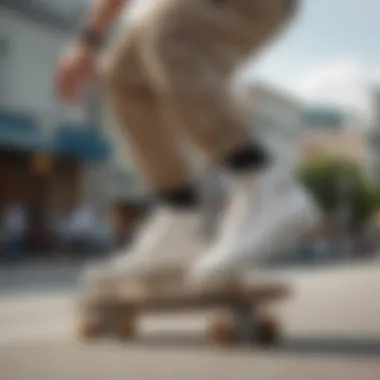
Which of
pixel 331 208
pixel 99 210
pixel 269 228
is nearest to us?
pixel 269 228

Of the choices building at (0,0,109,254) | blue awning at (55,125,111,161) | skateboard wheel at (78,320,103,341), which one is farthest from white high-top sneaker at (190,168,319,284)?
blue awning at (55,125,111,161)

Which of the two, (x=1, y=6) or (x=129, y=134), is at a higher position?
(x=1, y=6)

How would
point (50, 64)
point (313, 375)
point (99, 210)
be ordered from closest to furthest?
point (313, 375), point (50, 64), point (99, 210)

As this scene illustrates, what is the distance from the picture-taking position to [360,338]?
2197mm

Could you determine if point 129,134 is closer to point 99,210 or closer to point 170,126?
point 170,126

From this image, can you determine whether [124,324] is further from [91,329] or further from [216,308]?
[216,308]

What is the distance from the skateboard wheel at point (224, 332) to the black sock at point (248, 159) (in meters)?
0.39

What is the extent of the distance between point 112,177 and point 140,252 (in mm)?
13932

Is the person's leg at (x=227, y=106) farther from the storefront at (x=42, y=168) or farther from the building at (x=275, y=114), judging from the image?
the storefront at (x=42, y=168)

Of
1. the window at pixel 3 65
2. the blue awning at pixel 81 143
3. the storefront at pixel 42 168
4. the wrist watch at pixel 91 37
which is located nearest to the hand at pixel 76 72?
the wrist watch at pixel 91 37

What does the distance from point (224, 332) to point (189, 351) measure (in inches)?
7.7

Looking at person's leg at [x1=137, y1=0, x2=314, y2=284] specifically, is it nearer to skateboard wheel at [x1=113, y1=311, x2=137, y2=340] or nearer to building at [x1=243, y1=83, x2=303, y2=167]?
building at [x1=243, y1=83, x2=303, y2=167]

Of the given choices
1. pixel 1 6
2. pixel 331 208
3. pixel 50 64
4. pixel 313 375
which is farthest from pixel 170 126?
pixel 331 208

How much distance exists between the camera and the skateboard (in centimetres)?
208
